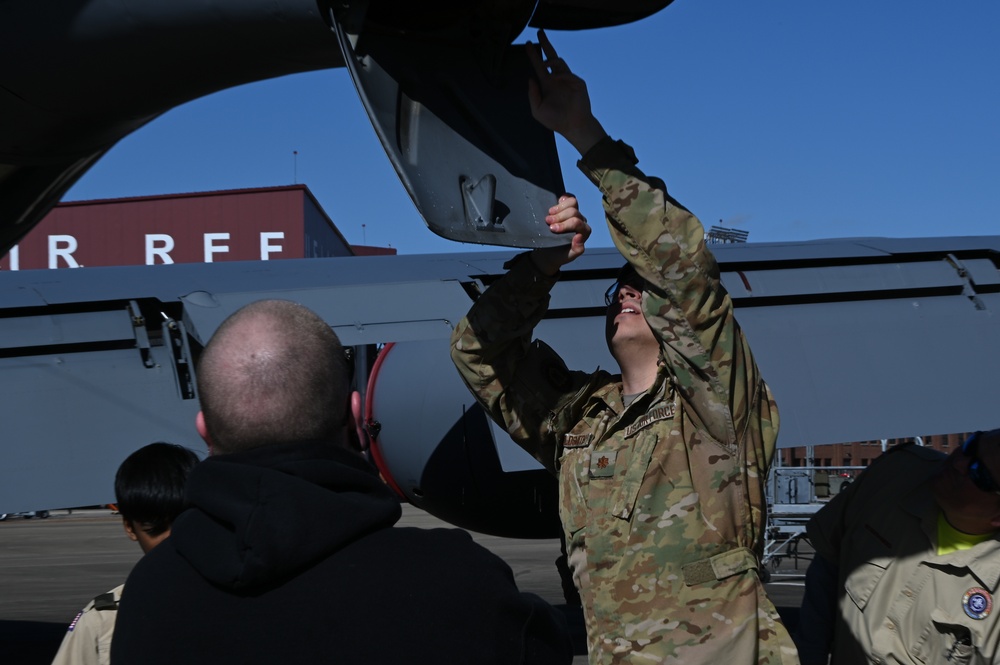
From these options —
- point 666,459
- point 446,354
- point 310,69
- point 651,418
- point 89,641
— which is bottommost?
point 89,641

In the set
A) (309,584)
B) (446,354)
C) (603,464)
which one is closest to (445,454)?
(446,354)

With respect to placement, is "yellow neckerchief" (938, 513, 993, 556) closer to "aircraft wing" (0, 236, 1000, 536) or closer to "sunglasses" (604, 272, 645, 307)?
"sunglasses" (604, 272, 645, 307)

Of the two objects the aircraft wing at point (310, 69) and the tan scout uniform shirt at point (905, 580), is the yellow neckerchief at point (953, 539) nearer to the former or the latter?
the tan scout uniform shirt at point (905, 580)

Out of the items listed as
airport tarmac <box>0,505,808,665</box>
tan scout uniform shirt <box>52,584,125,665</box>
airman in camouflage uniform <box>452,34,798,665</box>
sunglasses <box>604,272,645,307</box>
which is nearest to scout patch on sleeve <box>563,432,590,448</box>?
airman in camouflage uniform <box>452,34,798,665</box>

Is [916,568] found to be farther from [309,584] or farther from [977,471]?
[309,584]

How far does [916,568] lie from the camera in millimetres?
3191

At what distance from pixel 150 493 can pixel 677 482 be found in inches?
63.4

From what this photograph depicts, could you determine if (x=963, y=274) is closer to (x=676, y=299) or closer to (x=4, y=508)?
(x=676, y=299)

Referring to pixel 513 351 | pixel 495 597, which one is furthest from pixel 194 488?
pixel 513 351

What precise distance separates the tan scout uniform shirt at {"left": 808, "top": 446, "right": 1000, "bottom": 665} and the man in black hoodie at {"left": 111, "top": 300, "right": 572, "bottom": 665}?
1.82 m

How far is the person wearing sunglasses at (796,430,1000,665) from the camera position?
3.06 m

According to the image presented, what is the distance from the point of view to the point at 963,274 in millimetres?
6520

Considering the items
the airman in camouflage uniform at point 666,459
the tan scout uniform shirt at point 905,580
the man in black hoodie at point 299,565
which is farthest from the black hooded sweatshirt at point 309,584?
the tan scout uniform shirt at point 905,580

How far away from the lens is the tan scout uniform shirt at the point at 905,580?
3.06 meters
